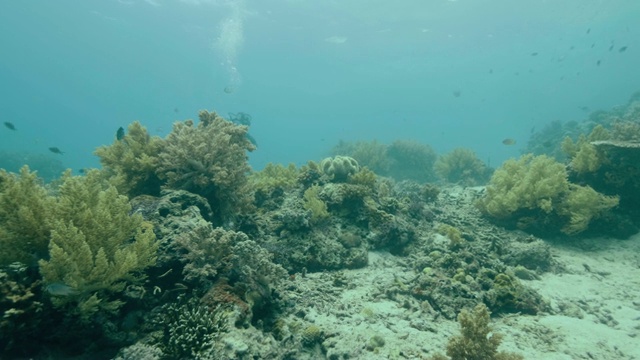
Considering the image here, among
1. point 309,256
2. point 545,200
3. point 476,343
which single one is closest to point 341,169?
point 309,256

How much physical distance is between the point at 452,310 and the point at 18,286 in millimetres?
5774

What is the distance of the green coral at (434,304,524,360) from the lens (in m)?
3.88

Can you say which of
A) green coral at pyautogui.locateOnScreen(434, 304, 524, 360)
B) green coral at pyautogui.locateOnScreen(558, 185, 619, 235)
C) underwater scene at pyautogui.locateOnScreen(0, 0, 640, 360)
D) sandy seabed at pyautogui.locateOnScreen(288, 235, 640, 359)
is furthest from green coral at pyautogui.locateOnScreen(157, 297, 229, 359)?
green coral at pyautogui.locateOnScreen(558, 185, 619, 235)

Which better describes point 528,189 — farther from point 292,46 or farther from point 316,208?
point 292,46

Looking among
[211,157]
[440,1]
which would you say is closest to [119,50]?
[440,1]

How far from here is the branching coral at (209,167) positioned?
6.50 m

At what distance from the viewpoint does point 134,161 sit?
6.91 metres

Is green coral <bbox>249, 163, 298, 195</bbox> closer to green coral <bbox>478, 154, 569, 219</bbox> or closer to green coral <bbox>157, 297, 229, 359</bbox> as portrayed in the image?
green coral <bbox>157, 297, 229, 359</bbox>

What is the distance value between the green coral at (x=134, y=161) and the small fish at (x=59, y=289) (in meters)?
3.94

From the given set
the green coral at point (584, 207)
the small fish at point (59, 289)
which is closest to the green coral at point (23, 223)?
the small fish at point (59, 289)

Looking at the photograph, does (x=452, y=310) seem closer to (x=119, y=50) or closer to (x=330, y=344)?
(x=330, y=344)

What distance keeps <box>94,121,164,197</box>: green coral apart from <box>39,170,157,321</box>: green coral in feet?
7.83

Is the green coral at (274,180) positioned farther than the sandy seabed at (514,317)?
Yes

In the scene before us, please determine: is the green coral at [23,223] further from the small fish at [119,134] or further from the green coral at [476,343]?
the green coral at [476,343]
